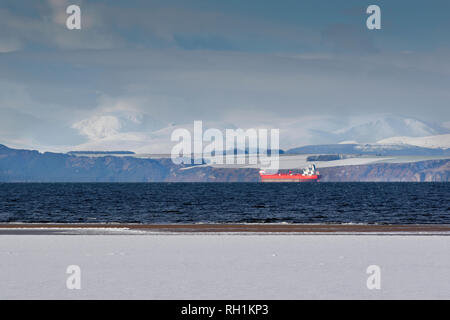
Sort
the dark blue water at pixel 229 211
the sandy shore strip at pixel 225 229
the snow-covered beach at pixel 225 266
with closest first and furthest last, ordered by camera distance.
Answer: the snow-covered beach at pixel 225 266
the sandy shore strip at pixel 225 229
the dark blue water at pixel 229 211

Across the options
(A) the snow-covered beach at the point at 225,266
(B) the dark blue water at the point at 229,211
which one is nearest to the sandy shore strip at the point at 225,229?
(A) the snow-covered beach at the point at 225,266

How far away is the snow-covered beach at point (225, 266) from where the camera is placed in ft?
48.1

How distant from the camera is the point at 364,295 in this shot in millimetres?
14203

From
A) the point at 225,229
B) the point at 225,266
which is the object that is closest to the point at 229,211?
the point at 225,229

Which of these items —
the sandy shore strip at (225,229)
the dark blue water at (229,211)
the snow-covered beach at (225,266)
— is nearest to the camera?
the snow-covered beach at (225,266)

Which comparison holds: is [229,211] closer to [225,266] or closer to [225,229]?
[225,229]

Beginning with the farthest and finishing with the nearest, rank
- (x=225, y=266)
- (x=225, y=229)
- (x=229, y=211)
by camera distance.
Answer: (x=229, y=211), (x=225, y=229), (x=225, y=266)

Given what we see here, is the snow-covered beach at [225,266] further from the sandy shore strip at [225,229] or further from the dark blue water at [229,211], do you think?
the dark blue water at [229,211]

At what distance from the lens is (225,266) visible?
19094 mm

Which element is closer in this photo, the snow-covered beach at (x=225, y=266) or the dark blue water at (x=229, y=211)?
the snow-covered beach at (x=225, y=266)

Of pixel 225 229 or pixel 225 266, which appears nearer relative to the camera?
pixel 225 266

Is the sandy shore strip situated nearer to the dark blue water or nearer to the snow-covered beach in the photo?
the snow-covered beach

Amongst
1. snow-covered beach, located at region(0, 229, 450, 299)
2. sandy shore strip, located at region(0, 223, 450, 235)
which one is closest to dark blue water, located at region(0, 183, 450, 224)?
sandy shore strip, located at region(0, 223, 450, 235)
